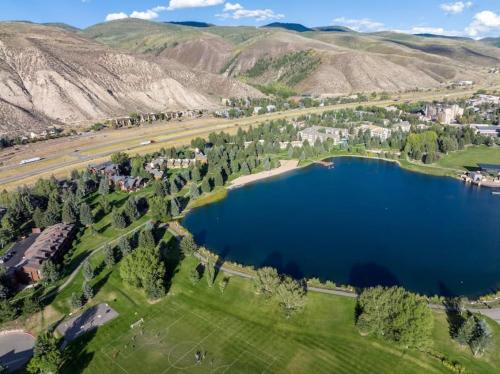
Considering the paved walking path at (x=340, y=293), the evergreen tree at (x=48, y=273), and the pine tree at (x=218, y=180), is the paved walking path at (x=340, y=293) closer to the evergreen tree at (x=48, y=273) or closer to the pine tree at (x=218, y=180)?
the evergreen tree at (x=48, y=273)

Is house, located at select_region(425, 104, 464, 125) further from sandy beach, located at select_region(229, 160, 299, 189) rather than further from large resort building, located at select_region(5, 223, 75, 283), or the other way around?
large resort building, located at select_region(5, 223, 75, 283)

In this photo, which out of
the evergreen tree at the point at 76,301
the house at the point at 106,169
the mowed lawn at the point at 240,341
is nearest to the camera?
the mowed lawn at the point at 240,341

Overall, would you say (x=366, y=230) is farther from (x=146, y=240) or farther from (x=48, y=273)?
(x=48, y=273)

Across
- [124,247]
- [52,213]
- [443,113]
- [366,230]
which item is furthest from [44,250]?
[443,113]

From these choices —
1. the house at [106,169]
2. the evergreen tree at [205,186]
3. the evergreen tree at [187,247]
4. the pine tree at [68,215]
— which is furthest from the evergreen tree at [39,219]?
the evergreen tree at [205,186]

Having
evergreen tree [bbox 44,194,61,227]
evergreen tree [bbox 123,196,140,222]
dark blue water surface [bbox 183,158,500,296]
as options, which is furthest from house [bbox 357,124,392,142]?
evergreen tree [bbox 44,194,61,227]

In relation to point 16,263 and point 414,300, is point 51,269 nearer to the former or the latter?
point 16,263
